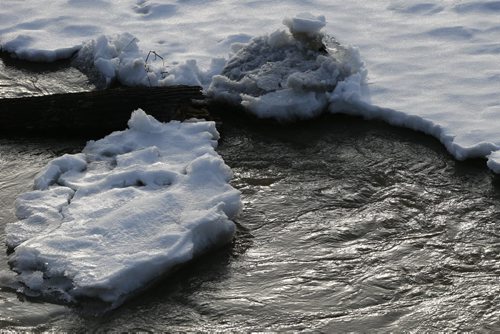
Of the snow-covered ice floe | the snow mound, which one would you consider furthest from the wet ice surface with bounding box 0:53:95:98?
the snow mound

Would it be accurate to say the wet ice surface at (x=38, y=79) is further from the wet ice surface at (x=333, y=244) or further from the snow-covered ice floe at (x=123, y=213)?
the snow-covered ice floe at (x=123, y=213)

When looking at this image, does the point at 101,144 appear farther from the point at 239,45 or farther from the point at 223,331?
the point at 223,331

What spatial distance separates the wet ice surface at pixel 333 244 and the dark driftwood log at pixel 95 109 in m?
0.22

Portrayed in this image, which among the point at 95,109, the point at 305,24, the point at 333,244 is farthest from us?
the point at 305,24

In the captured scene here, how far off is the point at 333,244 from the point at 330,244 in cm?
2

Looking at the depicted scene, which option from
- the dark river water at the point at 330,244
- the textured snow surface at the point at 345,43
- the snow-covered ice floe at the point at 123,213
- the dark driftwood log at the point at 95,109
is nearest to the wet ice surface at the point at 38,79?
the textured snow surface at the point at 345,43

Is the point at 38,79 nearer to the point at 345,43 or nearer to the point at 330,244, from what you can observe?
the point at 345,43

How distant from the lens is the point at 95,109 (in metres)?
7.42

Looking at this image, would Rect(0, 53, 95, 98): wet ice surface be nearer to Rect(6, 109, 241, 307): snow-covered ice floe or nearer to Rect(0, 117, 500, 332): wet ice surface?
Rect(0, 117, 500, 332): wet ice surface

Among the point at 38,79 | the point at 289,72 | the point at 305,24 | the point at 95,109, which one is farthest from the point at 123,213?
the point at 38,79

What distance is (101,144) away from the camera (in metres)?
7.02

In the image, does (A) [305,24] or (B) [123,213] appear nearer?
(B) [123,213]

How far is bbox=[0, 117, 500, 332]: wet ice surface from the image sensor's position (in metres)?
5.01

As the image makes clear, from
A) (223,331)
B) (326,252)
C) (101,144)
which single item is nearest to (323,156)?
(326,252)
